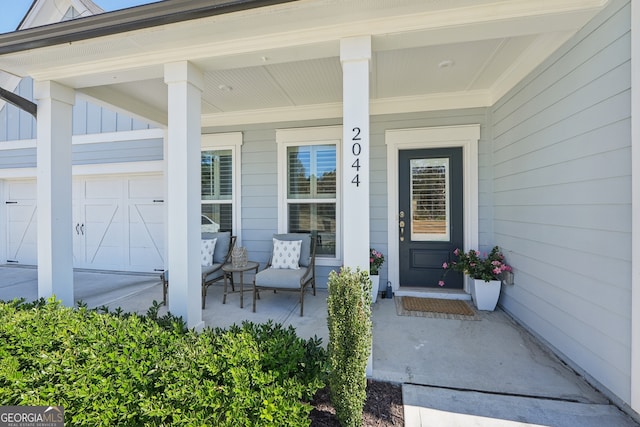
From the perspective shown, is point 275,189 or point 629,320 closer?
point 629,320

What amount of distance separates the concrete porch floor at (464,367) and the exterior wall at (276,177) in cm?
96

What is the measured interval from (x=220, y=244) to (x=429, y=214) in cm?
316

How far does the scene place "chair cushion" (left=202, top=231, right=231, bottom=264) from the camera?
429 cm

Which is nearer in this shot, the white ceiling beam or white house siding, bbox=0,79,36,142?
the white ceiling beam

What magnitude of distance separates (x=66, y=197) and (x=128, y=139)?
105 inches

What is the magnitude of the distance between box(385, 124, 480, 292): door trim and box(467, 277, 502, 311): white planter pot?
0.42 m

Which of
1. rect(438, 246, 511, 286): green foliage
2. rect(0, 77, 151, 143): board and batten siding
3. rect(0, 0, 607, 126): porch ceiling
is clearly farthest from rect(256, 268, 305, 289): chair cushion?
rect(0, 77, 151, 143): board and batten siding

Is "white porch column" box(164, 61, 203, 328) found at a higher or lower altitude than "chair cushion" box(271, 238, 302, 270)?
higher

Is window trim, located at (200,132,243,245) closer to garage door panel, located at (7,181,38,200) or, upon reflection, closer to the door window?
the door window

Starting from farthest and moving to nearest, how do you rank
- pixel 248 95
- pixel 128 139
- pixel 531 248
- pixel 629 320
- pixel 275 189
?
pixel 128 139 < pixel 275 189 < pixel 248 95 < pixel 531 248 < pixel 629 320

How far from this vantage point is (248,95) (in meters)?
3.91

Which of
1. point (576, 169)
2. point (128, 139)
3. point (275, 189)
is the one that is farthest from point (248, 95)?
point (576, 169)

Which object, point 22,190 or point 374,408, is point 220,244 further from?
point 22,190

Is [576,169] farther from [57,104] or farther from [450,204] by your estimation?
[57,104]
